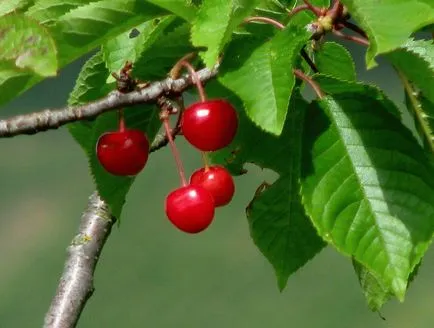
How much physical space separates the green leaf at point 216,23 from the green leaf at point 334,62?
23cm

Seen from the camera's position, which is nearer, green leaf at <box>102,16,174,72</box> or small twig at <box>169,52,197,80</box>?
small twig at <box>169,52,197,80</box>

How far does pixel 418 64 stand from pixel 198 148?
18cm

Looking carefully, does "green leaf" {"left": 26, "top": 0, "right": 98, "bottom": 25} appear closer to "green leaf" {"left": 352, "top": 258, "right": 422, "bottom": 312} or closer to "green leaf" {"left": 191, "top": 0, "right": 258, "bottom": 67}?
"green leaf" {"left": 191, "top": 0, "right": 258, "bottom": 67}

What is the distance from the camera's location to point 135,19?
723 mm

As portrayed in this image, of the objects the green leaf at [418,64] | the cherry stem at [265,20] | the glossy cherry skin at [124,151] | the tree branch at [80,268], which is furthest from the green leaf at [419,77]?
the tree branch at [80,268]

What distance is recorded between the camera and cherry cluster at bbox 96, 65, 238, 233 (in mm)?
758

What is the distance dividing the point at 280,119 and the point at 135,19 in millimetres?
147

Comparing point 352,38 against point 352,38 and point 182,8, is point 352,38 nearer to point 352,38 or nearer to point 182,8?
point 352,38

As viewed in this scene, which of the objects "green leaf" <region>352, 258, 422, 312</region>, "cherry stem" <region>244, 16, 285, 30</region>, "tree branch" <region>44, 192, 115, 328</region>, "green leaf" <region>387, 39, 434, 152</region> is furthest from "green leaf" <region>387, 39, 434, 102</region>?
"tree branch" <region>44, 192, 115, 328</region>

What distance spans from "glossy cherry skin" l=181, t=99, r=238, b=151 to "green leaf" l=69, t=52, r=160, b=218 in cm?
10

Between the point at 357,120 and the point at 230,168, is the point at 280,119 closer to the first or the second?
the point at 357,120

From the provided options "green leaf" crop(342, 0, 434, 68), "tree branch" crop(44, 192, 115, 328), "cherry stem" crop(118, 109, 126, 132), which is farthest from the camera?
"tree branch" crop(44, 192, 115, 328)

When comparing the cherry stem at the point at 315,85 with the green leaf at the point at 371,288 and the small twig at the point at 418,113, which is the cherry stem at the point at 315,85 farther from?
the green leaf at the point at 371,288

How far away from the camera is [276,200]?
0.93m
